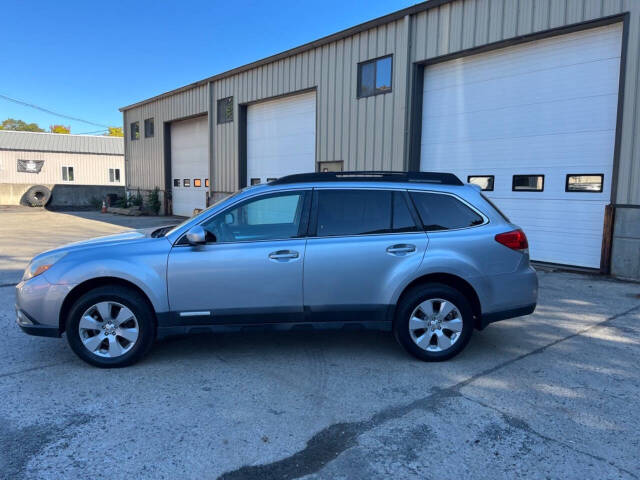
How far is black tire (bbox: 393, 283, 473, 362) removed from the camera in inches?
172

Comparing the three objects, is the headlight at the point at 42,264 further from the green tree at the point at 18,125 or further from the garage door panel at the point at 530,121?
the green tree at the point at 18,125

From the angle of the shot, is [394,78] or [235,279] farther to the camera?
[394,78]

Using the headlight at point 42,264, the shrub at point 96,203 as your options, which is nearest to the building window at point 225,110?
the headlight at point 42,264

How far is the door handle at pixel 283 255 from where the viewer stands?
4.24 meters

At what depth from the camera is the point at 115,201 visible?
2856cm

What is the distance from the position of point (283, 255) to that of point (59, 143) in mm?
47913

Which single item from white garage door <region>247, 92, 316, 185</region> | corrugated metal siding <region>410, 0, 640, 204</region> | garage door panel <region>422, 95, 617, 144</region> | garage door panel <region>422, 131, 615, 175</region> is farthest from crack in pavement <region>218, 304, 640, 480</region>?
white garage door <region>247, 92, 316, 185</region>

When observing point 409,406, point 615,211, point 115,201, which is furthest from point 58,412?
point 115,201

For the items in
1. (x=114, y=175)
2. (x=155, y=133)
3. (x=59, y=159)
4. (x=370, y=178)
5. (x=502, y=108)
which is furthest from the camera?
(x=114, y=175)

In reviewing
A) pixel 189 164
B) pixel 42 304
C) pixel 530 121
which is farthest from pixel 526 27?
pixel 189 164

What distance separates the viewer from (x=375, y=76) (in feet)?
41.3

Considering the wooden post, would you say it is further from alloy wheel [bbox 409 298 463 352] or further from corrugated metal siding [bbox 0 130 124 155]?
corrugated metal siding [bbox 0 130 124 155]

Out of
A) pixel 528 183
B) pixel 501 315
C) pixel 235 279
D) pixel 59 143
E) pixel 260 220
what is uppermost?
pixel 59 143

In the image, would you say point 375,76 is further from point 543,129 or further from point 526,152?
point 543,129
